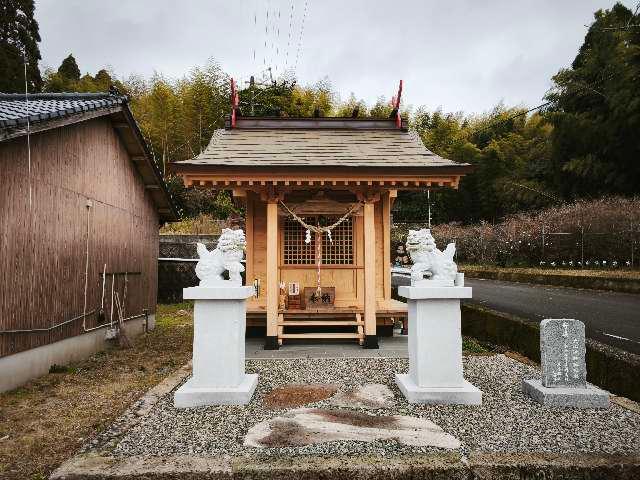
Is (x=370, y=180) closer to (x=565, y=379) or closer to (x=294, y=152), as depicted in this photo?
(x=294, y=152)

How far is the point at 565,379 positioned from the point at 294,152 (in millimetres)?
5413

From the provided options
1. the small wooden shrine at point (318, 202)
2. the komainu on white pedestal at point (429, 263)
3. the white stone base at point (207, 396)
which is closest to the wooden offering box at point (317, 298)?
the small wooden shrine at point (318, 202)

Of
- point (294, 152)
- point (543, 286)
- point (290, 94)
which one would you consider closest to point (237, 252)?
point (294, 152)

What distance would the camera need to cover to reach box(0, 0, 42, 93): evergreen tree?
16.8 meters

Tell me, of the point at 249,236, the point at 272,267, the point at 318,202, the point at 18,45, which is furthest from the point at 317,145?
the point at 18,45

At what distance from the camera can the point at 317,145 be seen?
858cm

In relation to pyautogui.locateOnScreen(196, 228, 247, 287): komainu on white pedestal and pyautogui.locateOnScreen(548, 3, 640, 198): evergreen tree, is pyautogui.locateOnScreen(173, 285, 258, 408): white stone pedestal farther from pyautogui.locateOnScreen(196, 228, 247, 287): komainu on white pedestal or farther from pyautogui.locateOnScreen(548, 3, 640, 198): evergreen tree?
pyautogui.locateOnScreen(548, 3, 640, 198): evergreen tree

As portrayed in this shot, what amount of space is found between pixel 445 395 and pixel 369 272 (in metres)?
3.06

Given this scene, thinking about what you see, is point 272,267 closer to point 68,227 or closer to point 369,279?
point 369,279

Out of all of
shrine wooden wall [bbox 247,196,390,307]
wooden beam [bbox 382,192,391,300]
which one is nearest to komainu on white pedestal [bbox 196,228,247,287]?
shrine wooden wall [bbox 247,196,390,307]

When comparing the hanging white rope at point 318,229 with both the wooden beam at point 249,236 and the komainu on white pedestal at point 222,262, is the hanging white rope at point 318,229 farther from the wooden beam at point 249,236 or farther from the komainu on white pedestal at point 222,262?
the komainu on white pedestal at point 222,262

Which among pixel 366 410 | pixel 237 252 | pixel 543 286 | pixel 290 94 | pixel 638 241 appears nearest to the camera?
pixel 366 410

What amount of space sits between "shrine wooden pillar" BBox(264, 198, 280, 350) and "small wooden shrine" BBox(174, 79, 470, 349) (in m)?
0.02

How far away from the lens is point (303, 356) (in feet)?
23.4
